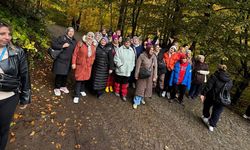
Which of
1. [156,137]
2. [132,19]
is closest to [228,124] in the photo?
[156,137]

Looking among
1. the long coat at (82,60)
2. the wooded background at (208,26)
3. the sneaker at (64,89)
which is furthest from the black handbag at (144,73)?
the wooded background at (208,26)

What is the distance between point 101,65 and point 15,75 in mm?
3649

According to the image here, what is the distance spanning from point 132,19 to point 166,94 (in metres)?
7.60

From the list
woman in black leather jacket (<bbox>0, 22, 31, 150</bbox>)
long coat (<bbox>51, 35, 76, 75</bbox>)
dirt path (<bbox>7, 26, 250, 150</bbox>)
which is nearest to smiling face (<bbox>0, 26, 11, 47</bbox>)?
woman in black leather jacket (<bbox>0, 22, 31, 150</bbox>)

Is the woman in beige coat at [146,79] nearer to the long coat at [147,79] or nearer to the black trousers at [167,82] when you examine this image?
the long coat at [147,79]

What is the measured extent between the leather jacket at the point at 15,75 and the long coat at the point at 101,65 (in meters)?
3.35

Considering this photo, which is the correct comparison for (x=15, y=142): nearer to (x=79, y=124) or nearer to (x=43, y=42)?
(x=79, y=124)

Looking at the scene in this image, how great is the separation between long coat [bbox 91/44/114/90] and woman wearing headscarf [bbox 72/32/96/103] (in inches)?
10.0

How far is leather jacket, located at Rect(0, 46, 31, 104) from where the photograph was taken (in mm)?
2991

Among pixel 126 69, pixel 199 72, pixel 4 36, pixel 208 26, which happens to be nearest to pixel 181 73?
pixel 199 72

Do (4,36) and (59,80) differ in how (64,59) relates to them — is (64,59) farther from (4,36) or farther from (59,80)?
(4,36)

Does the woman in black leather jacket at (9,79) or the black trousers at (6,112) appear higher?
the woman in black leather jacket at (9,79)

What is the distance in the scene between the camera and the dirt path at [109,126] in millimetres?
4738

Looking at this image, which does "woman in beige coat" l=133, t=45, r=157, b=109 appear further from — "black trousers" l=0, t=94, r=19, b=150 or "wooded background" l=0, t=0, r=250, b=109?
"black trousers" l=0, t=94, r=19, b=150
